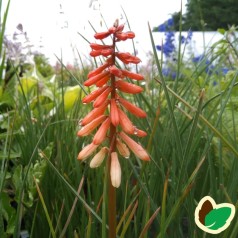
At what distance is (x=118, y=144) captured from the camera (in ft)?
3.00

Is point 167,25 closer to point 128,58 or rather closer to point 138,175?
point 138,175

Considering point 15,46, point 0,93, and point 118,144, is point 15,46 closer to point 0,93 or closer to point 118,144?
point 0,93

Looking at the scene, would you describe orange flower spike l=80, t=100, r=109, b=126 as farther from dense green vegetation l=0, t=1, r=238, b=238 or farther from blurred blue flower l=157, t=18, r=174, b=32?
blurred blue flower l=157, t=18, r=174, b=32

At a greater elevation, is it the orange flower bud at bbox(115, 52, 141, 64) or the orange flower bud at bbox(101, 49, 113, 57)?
the orange flower bud at bbox(101, 49, 113, 57)

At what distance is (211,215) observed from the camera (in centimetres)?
88

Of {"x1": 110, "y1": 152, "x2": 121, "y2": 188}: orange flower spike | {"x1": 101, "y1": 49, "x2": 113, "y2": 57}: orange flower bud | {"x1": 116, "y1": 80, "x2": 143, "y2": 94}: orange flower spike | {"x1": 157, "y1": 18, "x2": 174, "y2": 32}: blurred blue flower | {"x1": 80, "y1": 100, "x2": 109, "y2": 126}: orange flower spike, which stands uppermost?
{"x1": 101, "y1": 49, "x2": 113, "y2": 57}: orange flower bud

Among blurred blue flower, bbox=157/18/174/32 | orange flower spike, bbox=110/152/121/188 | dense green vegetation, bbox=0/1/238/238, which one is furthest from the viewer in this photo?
blurred blue flower, bbox=157/18/174/32

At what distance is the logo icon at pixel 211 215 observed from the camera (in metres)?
0.87

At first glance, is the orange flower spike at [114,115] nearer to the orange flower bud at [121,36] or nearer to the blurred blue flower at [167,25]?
the orange flower bud at [121,36]

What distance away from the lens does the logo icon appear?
2.85ft

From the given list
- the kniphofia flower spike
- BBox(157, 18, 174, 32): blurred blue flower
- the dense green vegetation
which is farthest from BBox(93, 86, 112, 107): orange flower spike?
BBox(157, 18, 174, 32): blurred blue flower

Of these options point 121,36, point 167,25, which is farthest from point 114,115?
point 167,25

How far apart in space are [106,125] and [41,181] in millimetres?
677

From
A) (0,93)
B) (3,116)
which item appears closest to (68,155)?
(3,116)
